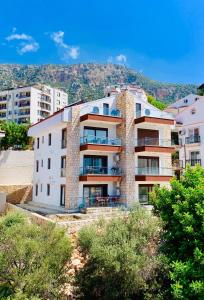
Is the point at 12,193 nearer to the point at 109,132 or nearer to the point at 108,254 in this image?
the point at 109,132

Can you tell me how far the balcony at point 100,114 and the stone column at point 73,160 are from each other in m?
0.76

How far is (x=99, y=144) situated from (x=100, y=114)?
2.98 meters

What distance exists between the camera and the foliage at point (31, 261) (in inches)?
423

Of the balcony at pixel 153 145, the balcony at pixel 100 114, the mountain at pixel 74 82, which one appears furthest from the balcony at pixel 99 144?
the mountain at pixel 74 82

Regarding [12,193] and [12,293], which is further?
[12,193]

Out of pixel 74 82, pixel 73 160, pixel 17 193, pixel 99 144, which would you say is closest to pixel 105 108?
pixel 99 144

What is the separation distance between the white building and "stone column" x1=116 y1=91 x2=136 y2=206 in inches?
2425

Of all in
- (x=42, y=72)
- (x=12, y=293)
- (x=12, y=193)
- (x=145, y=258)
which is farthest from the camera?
(x=42, y=72)

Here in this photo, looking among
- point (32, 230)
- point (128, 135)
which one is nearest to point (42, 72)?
point (128, 135)

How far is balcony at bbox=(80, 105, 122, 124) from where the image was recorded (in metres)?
26.6

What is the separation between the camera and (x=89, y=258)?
40.1 ft

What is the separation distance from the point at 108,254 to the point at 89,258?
5.02 ft

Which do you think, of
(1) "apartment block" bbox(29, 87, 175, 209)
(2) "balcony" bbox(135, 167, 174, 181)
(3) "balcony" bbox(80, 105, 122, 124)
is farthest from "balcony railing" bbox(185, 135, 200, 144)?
(3) "balcony" bbox(80, 105, 122, 124)

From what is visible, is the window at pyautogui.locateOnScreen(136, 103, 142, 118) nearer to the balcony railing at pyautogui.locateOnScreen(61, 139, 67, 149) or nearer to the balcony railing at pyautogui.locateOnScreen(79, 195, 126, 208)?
the balcony railing at pyautogui.locateOnScreen(61, 139, 67, 149)
